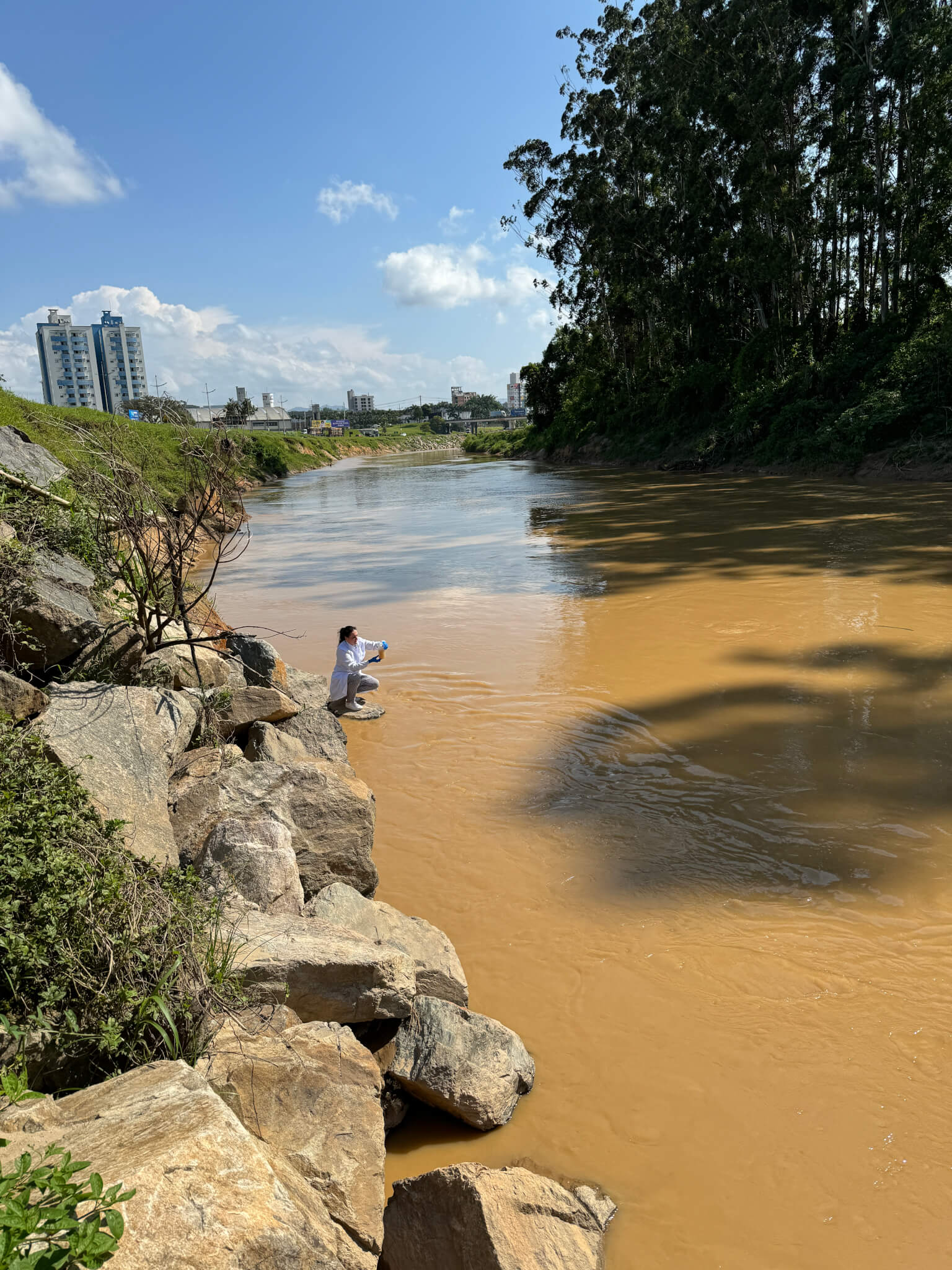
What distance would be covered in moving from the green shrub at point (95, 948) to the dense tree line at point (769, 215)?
25.7 metres

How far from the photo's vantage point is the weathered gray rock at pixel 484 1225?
8.36ft

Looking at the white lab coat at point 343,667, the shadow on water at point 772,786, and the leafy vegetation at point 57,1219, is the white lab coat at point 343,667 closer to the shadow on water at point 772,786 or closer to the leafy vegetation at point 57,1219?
the shadow on water at point 772,786

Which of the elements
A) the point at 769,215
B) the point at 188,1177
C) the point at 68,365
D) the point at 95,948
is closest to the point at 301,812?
the point at 95,948

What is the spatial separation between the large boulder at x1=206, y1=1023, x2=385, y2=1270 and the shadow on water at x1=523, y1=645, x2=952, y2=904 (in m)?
2.44

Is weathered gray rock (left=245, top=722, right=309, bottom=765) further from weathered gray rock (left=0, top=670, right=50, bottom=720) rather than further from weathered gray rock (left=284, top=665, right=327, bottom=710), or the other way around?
weathered gray rock (left=0, top=670, right=50, bottom=720)

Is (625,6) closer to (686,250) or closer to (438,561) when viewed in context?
(686,250)

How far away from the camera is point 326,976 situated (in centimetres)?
344

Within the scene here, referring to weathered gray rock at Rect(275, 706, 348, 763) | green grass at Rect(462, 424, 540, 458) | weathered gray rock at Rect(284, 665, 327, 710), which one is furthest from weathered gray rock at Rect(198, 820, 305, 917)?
green grass at Rect(462, 424, 540, 458)

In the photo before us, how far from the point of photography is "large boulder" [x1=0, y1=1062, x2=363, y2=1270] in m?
1.96

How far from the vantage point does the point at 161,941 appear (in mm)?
3232

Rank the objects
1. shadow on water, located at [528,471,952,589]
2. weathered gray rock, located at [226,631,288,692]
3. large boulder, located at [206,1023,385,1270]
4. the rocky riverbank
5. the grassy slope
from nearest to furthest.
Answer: the rocky riverbank
large boulder, located at [206,1023,385,1270]
weathered gray rock, located at [226,631,288,692]
the grassy slope
shadow on water, located at [528,471,952,589]

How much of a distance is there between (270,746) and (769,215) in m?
31.2

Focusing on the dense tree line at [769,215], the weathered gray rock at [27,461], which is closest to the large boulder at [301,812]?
the weathered gray rock at [27,461]

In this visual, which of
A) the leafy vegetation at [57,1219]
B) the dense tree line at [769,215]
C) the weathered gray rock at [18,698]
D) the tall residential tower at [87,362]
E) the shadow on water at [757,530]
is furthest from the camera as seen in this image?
the tall residential tower at [87,362]
